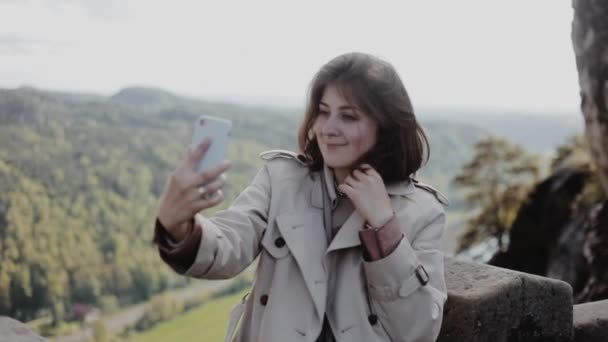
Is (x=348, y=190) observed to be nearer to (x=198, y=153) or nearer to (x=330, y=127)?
(x=330, y=127)

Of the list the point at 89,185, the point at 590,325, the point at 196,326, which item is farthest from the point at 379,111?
the point at 89,185

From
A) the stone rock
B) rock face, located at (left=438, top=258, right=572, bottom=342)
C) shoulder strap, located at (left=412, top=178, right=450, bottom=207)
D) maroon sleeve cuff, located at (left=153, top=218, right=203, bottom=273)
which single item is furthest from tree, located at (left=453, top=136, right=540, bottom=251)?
maroon sleeve cuff, located at (left=153, top=218, right=203, bottom=273)

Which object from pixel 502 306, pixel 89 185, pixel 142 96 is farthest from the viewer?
pixel 89 185

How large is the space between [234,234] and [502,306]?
1.22 meters

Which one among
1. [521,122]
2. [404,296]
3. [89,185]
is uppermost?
[404,296]

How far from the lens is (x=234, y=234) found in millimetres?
1938

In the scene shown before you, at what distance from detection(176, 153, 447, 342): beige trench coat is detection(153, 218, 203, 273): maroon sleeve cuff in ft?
0.41

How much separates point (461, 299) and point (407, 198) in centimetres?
58

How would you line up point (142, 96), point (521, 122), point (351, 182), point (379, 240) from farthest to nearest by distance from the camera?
point (521, 122) → point (142, 96) → point (351, 182) → point (379, 240)

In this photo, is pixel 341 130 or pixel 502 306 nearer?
pixel 341 130

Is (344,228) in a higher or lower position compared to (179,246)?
lower

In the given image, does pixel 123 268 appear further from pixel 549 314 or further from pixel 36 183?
pixel 549 314

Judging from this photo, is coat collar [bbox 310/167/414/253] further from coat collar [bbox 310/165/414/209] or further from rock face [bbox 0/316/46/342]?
rock face [bbox 0/316/46/342]

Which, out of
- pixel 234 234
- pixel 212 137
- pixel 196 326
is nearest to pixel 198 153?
pixel 212 137
